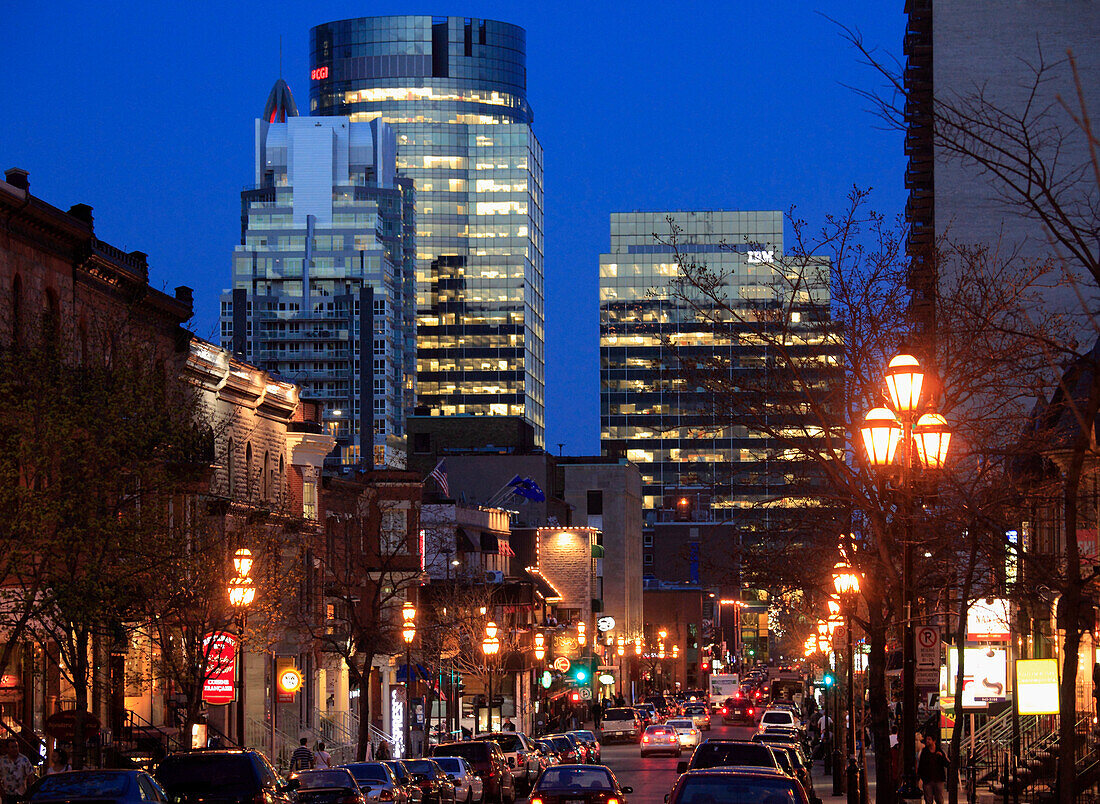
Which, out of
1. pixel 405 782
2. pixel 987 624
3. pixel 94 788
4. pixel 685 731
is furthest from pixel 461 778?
pixel 685 731

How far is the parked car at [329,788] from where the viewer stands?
2786 centimetres

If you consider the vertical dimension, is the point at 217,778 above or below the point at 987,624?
below

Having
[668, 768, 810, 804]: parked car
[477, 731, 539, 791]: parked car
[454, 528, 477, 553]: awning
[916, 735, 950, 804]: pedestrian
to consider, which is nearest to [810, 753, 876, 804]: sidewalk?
[916, 735, 950, 804]: pedestrian

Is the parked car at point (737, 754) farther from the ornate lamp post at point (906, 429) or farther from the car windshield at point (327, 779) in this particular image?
the ornate lamp post at point (906, 429)

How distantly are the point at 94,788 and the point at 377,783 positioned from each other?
12.5 m

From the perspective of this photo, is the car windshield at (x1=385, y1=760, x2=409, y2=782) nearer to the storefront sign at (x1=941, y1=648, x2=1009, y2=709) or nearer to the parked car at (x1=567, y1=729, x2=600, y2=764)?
the storefront sign at (x1=941, y1=648, x2=1009, y2=709)

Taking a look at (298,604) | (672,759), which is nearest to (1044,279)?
(672,759)

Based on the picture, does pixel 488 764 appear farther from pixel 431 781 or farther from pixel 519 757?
pixel 431 781

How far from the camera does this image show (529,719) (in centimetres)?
9462

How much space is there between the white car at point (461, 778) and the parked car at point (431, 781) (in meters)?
0.52

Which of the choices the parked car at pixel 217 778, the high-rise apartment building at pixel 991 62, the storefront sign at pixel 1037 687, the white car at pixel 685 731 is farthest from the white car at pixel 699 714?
the parked car at pixel 217 778

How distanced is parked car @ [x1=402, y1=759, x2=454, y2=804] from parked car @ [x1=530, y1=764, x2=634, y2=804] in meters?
8.30

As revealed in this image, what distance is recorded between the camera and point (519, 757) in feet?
156

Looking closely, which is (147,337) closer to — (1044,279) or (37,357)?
(37,357)
